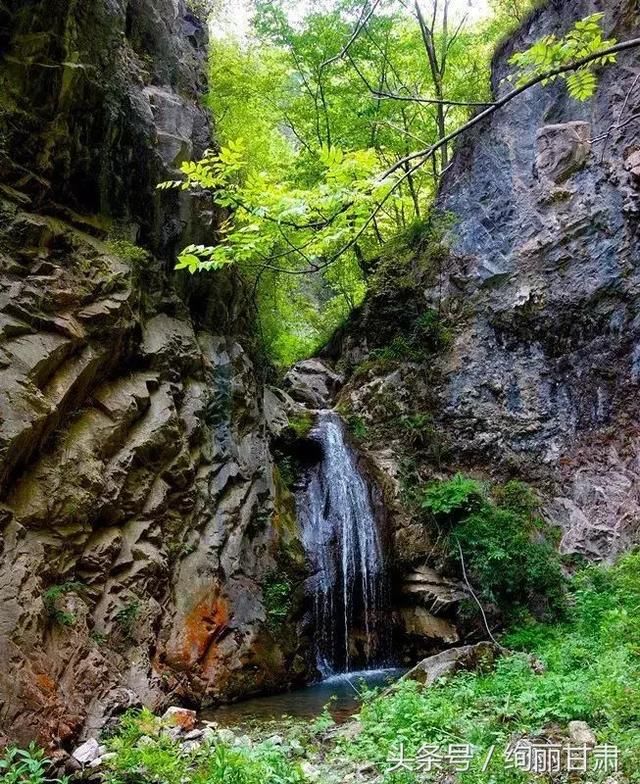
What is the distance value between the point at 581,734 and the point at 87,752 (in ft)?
14.4

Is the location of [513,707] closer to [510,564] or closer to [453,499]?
[510,564]

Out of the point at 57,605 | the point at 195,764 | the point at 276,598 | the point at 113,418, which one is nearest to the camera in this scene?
the point at 195,764

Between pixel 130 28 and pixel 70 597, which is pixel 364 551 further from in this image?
pixel 130 28

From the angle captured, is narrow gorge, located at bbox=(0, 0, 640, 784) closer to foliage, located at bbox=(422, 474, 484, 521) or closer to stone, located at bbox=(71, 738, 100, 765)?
foliage, located at bbox=(422, 474, 484, 521)

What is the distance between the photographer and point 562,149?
1261cm

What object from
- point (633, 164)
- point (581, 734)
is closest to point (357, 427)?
point (633, 164)

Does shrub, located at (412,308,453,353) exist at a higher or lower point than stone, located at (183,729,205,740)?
higher

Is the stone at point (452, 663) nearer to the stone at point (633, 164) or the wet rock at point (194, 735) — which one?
the wet rock at point (194, 735)

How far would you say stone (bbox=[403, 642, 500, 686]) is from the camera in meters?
7.12

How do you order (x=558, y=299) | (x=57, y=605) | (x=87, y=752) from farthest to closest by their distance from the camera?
(x=558, y=299), (x=57, y=605), (x=87, y=752)

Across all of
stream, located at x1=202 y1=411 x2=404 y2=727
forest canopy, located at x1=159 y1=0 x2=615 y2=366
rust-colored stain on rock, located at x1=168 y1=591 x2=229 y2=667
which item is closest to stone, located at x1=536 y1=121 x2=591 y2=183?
forest canopy, located at x1=159 y1=0 x2=615 y2=366

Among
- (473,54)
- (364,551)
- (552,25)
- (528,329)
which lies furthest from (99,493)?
(473,54)

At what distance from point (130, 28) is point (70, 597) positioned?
971 cm

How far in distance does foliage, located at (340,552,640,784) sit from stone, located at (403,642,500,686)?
27 centimetres
